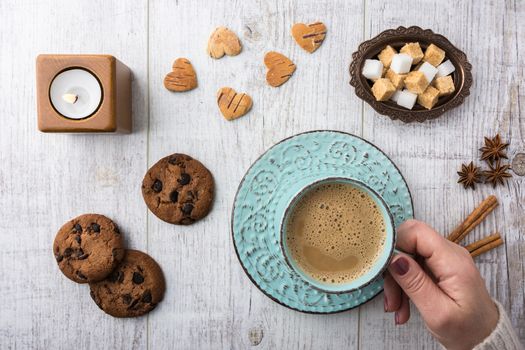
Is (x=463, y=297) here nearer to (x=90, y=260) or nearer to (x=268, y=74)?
(x=268, y=74)

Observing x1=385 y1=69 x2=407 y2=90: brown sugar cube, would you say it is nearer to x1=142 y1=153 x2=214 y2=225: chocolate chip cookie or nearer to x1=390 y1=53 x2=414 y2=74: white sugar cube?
x1=390 y1=53 x2=414 y2=74: white sugar cube

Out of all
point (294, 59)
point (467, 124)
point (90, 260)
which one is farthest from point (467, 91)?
point (90, 260)

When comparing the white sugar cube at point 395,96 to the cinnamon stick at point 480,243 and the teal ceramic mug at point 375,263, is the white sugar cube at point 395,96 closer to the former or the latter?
the teal ceramic mug at point 375,263

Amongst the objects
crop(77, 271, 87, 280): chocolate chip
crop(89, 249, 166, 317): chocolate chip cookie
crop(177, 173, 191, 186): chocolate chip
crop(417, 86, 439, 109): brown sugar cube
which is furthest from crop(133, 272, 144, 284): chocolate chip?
crop(417, 86, 439, 109): brown sugar cube

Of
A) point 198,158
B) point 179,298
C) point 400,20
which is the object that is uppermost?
point 400,20

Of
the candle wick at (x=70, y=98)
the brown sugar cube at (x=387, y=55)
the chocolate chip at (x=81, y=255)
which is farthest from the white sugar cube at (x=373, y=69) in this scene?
the chocolate chip at (x=81, y=255)

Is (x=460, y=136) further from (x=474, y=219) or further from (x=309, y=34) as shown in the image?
(x=309, y=34)

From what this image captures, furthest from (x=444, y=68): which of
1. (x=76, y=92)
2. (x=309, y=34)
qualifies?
(x=76, y=92)
